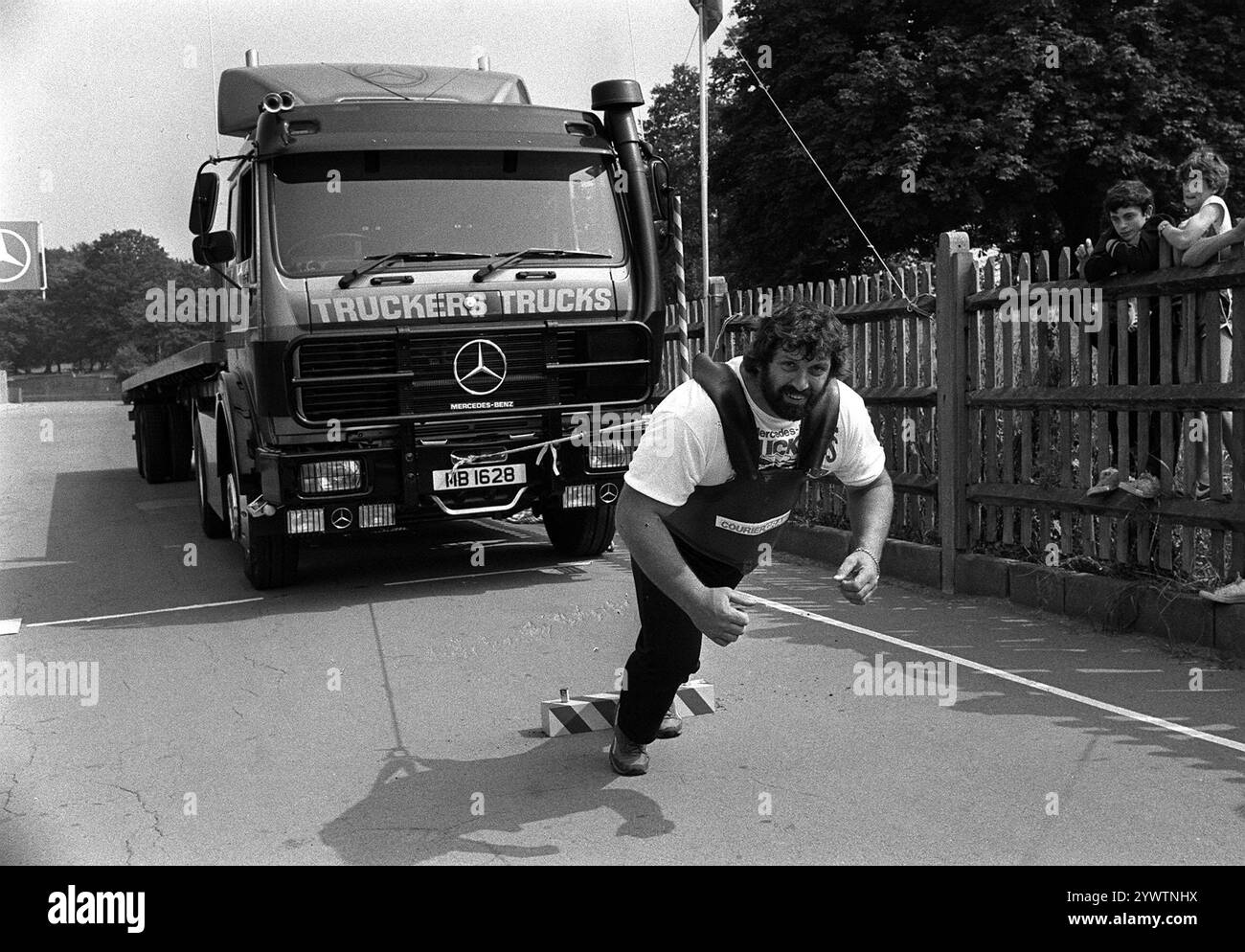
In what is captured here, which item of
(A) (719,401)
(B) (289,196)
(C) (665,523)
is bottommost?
(C) (665,523)

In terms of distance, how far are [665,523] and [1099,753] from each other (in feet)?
6.52

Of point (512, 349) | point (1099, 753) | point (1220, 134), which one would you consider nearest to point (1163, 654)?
point (1099, 753)

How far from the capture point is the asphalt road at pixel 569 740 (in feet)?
13.8

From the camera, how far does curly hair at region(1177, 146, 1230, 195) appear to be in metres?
6.93

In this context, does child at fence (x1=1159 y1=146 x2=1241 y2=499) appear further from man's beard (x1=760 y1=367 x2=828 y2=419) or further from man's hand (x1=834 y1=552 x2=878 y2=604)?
man's beard (x1=760 y1=367 x2=828 y2=419)

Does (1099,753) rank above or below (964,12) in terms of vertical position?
below

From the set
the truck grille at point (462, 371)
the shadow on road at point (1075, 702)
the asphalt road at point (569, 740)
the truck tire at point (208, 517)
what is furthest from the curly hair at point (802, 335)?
the truck tire at point (208, 517)

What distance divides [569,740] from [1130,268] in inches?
161

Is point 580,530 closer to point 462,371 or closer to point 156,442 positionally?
point 462,371

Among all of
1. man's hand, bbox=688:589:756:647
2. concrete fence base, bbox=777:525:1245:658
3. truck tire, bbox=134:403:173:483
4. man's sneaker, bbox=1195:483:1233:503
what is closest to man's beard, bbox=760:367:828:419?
man's hand, bbox=688:589:756:647

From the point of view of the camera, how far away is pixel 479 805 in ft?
15.0

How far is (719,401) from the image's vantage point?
4.19 meters

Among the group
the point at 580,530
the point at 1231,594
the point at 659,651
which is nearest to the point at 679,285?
the point at 580,530
